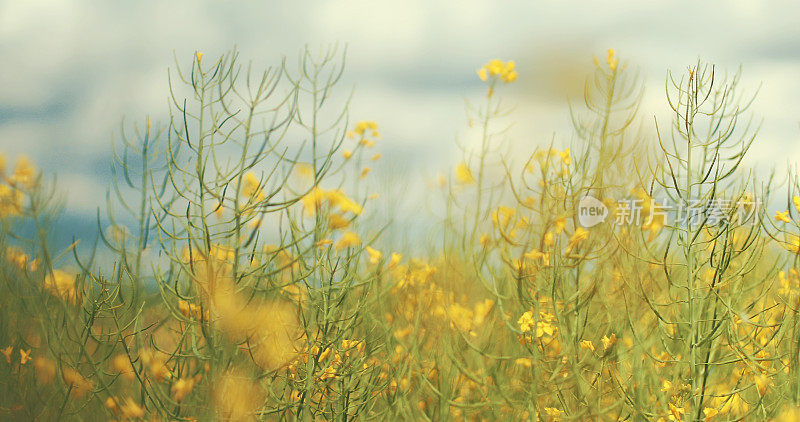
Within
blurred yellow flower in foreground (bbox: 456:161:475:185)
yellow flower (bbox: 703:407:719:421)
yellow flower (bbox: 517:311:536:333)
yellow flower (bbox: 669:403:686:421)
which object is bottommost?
yellow flower (bbox: 703:407:719:421)

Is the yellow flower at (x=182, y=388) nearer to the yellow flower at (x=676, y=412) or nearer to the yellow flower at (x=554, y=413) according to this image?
the yellow flower at (x=554, y=413)

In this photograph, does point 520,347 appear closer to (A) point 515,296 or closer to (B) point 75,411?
(A) point 515,296

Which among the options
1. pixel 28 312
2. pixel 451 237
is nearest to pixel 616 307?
pixel 451 237

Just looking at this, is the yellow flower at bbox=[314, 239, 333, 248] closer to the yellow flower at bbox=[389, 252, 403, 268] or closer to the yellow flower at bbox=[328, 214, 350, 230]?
the yellow flower at bbox=[328, 214, 350, 230]

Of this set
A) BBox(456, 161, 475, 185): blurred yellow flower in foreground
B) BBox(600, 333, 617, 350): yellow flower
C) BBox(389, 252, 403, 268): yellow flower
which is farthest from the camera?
BBox(456, 161, 475, 185): blurred yellow flower in foreground

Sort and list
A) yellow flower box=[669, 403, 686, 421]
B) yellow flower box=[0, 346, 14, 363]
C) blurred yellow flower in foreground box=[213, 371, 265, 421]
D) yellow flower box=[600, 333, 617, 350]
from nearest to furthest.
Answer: blurred yellow flower in foreground box=[213, 371, 265, 421], yellow flower box=[669, 403, 686, 421], yellow flower box=[600, 333, 617, 350], yellow flower box=[0, 346, 14, 363]

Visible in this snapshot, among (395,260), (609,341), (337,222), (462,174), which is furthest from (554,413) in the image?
(462,174)

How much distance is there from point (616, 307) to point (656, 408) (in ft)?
1.31

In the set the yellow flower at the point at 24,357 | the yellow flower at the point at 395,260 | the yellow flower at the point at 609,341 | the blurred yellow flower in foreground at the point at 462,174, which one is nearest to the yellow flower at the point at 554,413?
the yellow flower at the point at 609,341

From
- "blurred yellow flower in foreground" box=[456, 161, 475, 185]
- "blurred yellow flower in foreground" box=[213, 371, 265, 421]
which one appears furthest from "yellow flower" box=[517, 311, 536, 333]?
"blurred yellow flower in foreground" box=[456, 161, 475, 185]

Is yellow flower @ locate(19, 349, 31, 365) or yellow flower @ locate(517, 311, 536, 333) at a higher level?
yellow flower @ locate(517, 311, 536, 333)

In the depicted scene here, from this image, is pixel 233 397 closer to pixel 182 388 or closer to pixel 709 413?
pixel 182 388

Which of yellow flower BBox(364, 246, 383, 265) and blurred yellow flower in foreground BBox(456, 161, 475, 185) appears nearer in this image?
yellow flower BBox(364, 246, 383, 265)

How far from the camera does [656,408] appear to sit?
5.97ft
